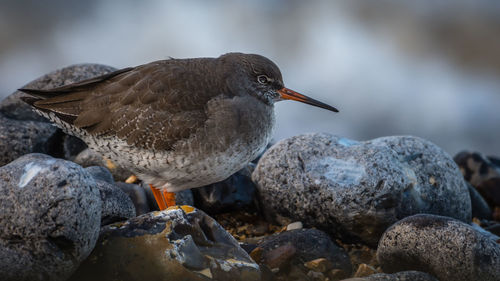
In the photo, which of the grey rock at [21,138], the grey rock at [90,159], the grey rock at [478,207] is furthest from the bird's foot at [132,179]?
the grey rock at [478,207]

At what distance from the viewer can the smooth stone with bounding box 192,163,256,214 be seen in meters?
6.43

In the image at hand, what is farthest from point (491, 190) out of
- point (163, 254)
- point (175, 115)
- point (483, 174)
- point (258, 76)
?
point (163, 254)

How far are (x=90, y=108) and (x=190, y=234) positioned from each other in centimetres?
188

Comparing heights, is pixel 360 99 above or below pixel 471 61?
below

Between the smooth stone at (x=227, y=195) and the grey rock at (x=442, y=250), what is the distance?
6.42ft

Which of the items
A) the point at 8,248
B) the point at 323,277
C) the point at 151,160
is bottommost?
the point at 323,277

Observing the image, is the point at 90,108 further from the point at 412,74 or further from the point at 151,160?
the point at 412,74

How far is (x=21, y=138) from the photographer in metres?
6.67

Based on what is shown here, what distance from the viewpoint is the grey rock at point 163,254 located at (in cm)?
429

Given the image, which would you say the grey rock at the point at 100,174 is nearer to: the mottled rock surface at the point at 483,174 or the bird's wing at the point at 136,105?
the bird's wing at the point at 136,105

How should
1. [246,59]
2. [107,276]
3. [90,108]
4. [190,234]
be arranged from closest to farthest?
[107,276], [190,234], [90,108], [246,59]

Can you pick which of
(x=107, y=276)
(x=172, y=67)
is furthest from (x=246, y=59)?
(x=107, y=276)

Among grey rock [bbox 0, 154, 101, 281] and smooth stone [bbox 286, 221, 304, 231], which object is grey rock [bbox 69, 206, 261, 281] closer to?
grey rock [bbox 0, 154, 101, 281]

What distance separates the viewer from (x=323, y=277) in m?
5.11
